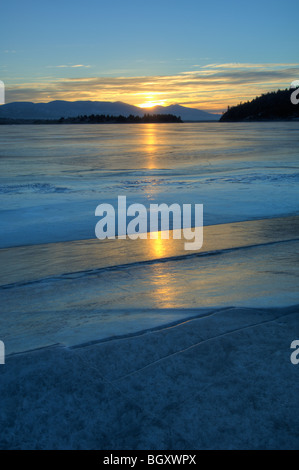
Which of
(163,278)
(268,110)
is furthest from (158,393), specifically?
(268,110)

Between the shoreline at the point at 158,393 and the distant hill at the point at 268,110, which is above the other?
the distant hill at the point at 268,110

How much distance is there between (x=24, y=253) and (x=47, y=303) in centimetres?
176

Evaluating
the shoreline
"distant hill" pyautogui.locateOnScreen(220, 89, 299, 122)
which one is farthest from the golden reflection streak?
"distant hill" pyautogui.locateOnScreen(220, 89, 299, 122)

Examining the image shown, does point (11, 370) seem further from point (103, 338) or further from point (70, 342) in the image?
point (103, 338)

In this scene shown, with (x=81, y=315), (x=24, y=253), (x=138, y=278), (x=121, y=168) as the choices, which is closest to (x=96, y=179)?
(x=121, y=168)

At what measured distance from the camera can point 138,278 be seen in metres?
3.55

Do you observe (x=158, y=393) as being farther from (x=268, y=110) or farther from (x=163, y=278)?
(x=268, y=110)

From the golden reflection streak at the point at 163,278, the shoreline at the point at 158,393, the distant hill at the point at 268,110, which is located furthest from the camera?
the distant hill at the point at 268,110

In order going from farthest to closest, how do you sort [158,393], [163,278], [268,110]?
1. [268,110]
2. [163,278]
3. [158,393]

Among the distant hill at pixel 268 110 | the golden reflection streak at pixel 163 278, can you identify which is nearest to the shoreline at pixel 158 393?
the golden reflection streak at pixel 163 278

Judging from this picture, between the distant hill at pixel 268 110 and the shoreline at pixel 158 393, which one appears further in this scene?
the distant hill at pixel 268 110

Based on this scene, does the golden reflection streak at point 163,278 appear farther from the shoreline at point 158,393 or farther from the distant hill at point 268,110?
the distant hill at point 268,110

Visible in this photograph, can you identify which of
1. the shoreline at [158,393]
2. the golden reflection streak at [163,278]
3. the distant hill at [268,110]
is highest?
the distant hill at [268,110]

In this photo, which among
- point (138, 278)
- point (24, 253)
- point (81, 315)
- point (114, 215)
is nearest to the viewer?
point (81, 315)
